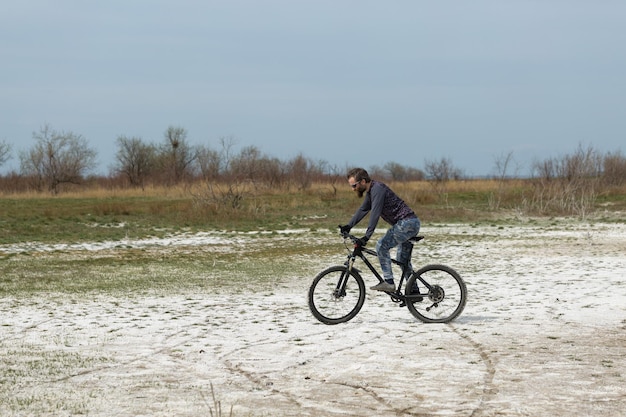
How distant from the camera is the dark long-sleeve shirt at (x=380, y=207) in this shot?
10.0m

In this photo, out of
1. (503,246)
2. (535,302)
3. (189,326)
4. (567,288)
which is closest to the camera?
(189,326)

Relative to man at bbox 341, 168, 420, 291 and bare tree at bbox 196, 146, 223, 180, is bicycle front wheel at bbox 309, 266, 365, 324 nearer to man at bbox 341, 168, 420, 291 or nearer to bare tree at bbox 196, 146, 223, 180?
man at bbox 341, 168, 420, 291

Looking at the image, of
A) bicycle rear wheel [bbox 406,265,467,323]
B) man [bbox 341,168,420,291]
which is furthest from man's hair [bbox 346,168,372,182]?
bicycle rear wheel [bbox 406,265,467,323]

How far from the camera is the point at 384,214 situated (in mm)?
10234

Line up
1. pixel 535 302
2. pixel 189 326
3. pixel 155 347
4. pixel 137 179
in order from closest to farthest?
pixel 155 347 → pixel 189 326 → pixel 535 302 → pixel 137 179

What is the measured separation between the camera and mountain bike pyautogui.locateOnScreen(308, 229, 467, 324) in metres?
10.3

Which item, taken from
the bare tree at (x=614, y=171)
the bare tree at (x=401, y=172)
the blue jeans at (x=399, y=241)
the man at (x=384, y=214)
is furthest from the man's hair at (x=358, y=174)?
the bare tree at (x=401, y=172)

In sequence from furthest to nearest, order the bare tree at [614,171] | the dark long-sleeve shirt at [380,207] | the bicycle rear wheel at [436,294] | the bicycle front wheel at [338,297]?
1. the bare tree at [614,171]
2. the bicycle front wheel at [338,297]
3. the bicycle rear wheel at [436,294]
4. the dark long-sleeve shirt at [380,207]

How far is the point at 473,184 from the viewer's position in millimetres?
58844

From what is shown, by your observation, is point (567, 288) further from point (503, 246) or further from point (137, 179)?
point (137, 179)

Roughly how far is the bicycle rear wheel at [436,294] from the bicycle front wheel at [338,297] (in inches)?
25.0

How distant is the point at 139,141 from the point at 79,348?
72.9 meters

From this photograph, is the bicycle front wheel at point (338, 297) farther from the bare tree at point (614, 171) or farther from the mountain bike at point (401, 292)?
the bare tree at point (614, 171)

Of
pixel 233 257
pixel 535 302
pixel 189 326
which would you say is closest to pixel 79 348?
pixel 189 326
